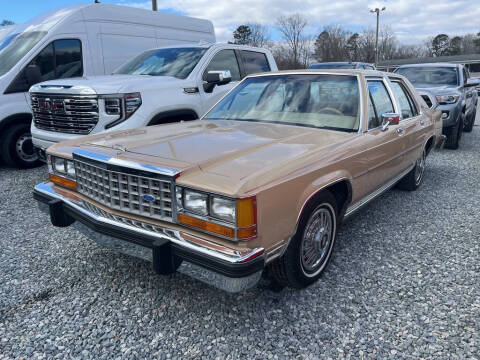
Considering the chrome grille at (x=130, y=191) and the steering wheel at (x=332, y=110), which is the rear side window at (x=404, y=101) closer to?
the steering wheel at (x=332, y=110)

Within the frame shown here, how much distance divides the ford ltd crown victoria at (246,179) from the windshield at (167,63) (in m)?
1.98

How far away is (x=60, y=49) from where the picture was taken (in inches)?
251

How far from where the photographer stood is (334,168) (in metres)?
2.65

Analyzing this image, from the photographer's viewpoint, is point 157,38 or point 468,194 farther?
point 157,38

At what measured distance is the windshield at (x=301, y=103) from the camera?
3.28m

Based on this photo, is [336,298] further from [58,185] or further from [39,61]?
[39,61]

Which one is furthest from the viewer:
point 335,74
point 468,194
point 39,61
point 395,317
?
point 39,61

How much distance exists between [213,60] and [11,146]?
351cm

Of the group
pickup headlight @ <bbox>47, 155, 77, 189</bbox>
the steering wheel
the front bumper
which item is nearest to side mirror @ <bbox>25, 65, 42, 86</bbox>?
pickup headlight @ <bbox>47, 155, 77, 189</bbox>

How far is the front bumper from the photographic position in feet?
6.52

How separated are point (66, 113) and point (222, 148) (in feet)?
10.7

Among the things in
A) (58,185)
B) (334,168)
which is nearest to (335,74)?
(334,168)

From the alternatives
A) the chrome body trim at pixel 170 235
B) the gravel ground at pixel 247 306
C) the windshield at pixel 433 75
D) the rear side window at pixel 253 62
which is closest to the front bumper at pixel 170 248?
the chrome body trim at pixel 170 235

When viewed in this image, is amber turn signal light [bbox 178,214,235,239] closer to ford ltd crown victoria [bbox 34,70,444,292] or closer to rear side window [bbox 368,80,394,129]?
ford ltd crown victoria [bbox 34,70,444,292]
